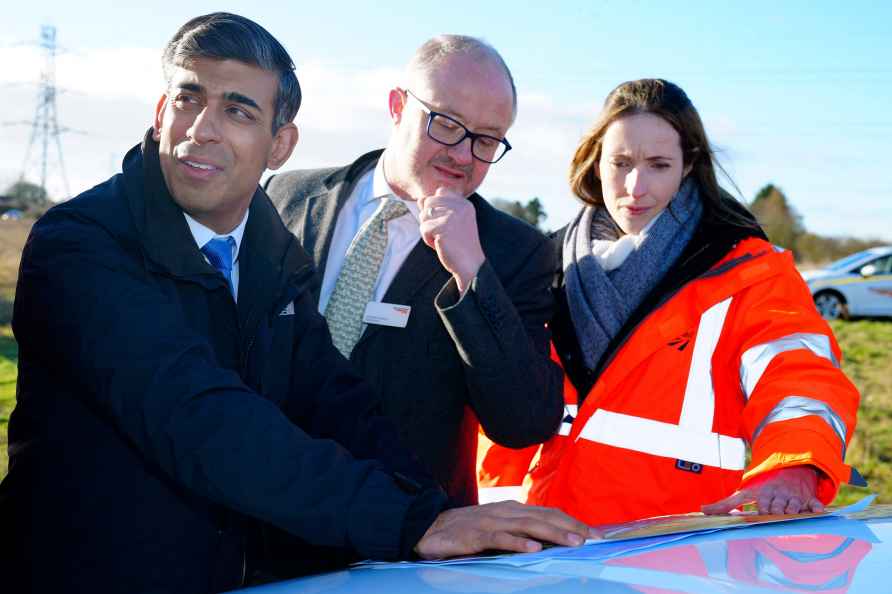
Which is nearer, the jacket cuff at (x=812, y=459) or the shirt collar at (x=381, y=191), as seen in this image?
the jacket cuff at (x=812, y=459)

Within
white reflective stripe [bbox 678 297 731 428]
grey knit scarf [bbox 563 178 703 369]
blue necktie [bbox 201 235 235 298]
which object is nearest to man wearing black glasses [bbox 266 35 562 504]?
grey knit scarf [bbox 563 178 703 369]

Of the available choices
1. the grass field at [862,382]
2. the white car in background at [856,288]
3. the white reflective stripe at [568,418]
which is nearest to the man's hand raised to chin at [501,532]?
the white reflective stripe at [568,418]

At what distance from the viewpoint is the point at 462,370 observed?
3012mm

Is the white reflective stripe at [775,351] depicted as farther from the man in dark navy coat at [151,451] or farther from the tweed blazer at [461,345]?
the man in dark navy coat at [151,451]

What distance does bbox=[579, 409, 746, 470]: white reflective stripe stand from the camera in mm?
3080

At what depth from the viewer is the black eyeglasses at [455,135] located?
300cm

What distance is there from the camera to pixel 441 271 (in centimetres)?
306

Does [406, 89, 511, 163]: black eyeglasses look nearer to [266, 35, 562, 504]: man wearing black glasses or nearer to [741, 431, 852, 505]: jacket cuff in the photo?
[266, 35, 562, 504]: man wearing black glasses

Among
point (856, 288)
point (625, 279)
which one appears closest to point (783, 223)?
point (856, 288)

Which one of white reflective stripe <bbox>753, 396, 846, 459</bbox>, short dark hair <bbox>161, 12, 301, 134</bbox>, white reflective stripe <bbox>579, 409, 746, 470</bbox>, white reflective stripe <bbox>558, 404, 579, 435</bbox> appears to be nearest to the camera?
short dark hair <bbox>161, 12, 301, 134</bbox>

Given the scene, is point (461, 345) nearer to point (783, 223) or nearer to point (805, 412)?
point (805, 412)

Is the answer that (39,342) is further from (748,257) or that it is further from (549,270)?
(748,257)

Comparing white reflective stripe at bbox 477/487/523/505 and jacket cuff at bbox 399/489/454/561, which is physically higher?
jacket cuff at bbox 399/489/454/561

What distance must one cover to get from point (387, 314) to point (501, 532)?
1.21m
